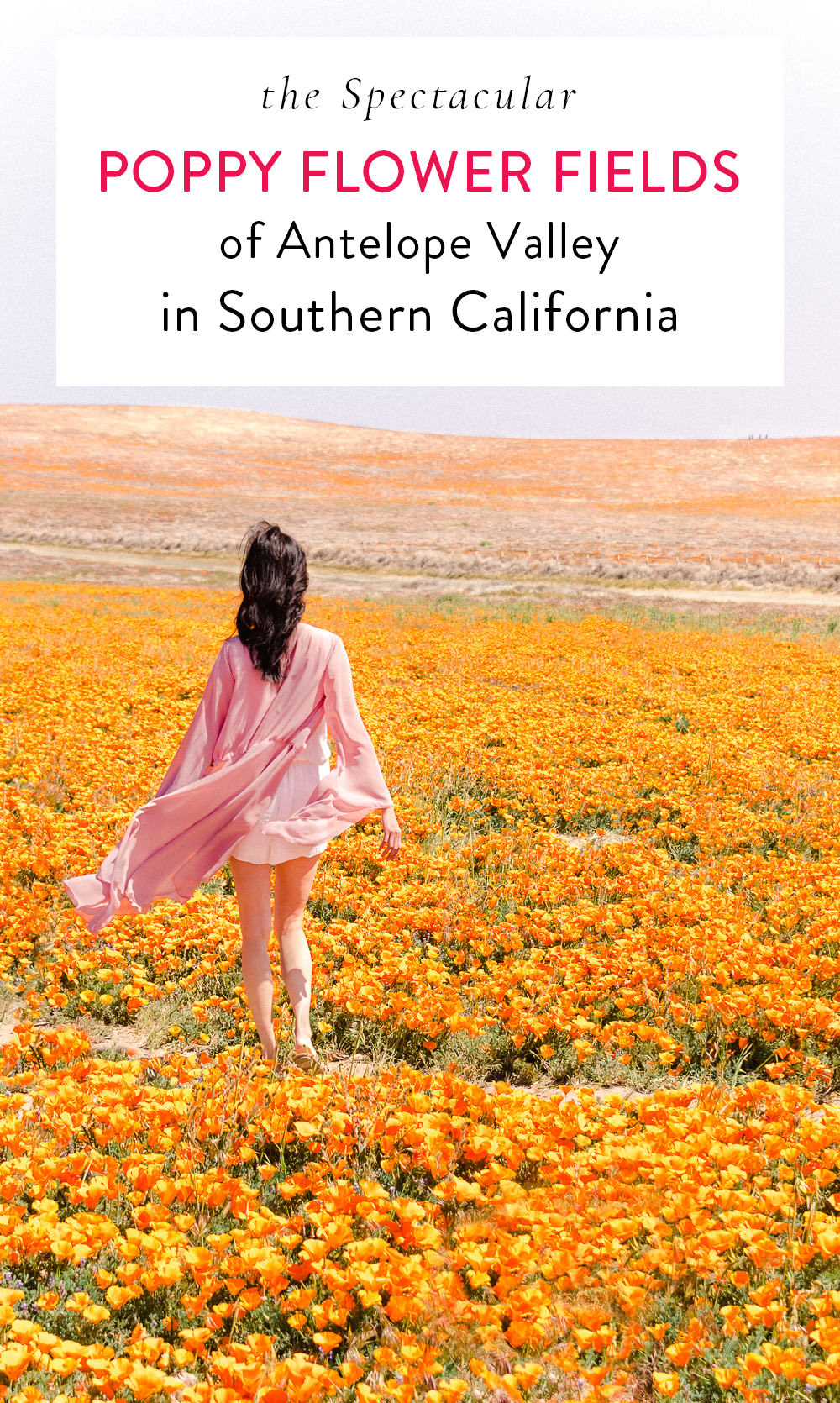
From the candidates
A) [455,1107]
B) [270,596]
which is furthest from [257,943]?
[270,596]

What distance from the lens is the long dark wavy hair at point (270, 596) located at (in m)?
4.47

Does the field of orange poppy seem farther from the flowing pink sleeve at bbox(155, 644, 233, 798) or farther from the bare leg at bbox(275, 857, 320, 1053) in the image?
the flowing pink sleeve at bbox(155, 644, 233, 798)

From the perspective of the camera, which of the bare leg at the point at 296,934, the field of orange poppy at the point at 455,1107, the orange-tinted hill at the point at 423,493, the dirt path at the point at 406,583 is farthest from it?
the orange-tinted hill at the point at 423,493

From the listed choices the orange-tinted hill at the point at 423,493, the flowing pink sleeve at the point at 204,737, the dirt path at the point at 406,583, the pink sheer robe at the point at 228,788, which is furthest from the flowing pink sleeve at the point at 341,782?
the orange-tinted hill at the point at 423,493

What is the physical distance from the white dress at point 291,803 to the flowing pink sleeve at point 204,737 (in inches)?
15.3

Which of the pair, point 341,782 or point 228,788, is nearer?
point 228,788

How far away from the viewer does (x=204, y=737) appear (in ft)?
15.5

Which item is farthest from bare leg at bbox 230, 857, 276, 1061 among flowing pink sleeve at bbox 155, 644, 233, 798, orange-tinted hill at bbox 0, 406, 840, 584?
orange-tinted hill at bbox 0, 406, 840, 584

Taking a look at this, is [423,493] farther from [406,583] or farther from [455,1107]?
[455,1107]

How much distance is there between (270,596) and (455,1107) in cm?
233

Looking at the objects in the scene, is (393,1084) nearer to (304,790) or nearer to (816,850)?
(304,790)

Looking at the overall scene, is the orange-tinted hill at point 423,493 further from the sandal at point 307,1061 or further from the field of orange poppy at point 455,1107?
the sandal at point 307,1061

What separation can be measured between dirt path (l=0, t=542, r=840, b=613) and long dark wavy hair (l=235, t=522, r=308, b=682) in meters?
25.4

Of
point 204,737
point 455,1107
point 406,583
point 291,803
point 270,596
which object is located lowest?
point 455,1107
